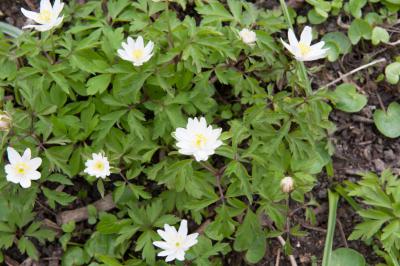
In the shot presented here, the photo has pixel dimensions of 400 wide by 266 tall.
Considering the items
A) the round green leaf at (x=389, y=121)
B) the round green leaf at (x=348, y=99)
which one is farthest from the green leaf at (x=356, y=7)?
the round green leaf at (x=389, y=121)

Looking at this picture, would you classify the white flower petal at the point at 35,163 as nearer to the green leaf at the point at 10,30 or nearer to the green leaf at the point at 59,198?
the green leaf at the point at 59,198

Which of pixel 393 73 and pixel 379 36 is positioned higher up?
pixel 379 36

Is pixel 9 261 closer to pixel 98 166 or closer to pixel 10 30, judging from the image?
pixel 98 166

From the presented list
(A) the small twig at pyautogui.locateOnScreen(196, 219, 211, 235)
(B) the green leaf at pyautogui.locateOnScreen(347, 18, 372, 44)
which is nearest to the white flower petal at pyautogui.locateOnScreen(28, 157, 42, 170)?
(A) the small twig at pyautogui.locateOnScreen(196, 219, 211, 235)

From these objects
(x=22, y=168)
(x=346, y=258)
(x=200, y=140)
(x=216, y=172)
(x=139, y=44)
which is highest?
(x=139, y=44)

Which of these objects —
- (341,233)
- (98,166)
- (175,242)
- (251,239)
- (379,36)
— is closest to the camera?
(175,242)

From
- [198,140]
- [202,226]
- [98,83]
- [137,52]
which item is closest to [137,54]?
[137,52]

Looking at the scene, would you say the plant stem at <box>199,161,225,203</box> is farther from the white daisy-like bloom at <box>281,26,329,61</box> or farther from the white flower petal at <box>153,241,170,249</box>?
the white daisy-like bloom at <box>281,26,329,61</box>
